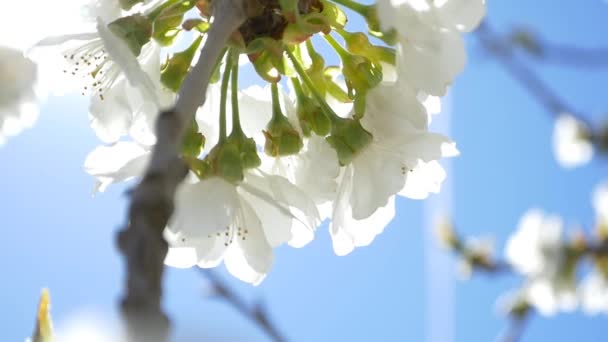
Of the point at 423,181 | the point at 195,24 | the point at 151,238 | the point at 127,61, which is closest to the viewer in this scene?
the point at 151,238

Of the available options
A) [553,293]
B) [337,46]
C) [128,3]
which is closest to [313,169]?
[337,46]

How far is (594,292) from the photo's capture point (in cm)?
304

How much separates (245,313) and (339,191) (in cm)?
95

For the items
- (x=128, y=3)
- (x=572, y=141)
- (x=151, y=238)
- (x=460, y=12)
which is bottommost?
(x=572, y=141)

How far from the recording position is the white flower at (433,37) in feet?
2.38

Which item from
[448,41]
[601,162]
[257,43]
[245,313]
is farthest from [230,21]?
[601,162]

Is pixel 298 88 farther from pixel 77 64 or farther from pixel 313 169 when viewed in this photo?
pixel 77 64

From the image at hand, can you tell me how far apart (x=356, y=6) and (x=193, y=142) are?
0.81 feet

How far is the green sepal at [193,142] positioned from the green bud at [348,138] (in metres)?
Answer: 0.16

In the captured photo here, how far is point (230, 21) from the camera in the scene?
1.81 ft

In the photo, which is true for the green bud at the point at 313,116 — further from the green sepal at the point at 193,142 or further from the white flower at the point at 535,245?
the white flower at the point at 535,245

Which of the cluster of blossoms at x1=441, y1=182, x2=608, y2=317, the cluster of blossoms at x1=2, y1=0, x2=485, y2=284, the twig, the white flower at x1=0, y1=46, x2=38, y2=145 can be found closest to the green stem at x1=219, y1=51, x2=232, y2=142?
the cluster of blossoms at x1=2, y1=0, x2=485, y2=284

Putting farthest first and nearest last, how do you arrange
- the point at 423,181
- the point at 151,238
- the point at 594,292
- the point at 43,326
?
the point at 594,292, the point at 423,181, the point at 43,326, the point at 151,238

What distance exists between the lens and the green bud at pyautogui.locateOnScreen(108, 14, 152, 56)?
74 centimetres
